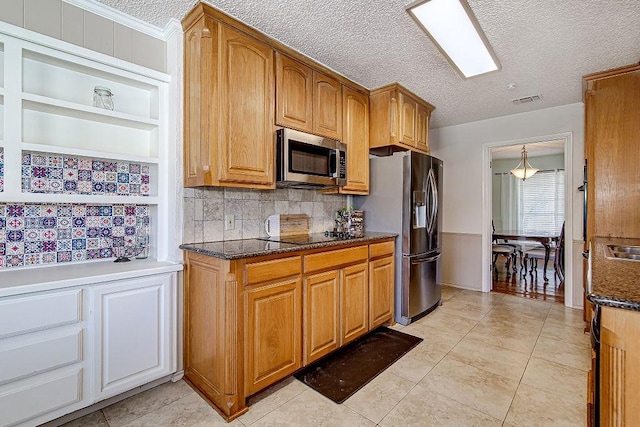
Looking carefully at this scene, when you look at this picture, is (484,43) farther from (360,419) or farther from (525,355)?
(360,419)

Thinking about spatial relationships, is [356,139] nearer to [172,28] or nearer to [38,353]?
[172,28]

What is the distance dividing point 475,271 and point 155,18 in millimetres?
4499

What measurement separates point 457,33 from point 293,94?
1.21 meters

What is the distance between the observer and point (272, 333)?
193 centimetres

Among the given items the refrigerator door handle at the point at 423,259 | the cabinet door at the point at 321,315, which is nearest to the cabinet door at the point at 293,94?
the cabinet door at the point at 321,315

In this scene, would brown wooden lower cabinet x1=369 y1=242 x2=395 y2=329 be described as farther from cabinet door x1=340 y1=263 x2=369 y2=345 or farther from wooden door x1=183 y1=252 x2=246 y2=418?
wooden door x1=183 y1=252 x2=246 y2=418

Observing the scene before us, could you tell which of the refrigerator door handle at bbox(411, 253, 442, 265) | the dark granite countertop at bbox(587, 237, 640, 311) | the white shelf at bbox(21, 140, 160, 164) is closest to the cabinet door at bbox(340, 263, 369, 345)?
the refrigerator door handle at bbox(411, 253, 442, 265)

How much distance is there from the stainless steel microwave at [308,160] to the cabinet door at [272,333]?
0.81 m

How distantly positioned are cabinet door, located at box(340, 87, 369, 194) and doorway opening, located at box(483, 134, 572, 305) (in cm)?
210

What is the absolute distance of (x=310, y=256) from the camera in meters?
2.16

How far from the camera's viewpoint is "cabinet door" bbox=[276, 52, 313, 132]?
238cm

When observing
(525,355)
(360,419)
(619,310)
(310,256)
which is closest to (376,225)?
(310,256)

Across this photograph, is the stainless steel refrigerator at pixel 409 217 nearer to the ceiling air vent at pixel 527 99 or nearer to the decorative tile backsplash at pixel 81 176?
the ceiling air vent at pixel 527 99

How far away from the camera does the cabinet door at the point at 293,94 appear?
7.82 ft
